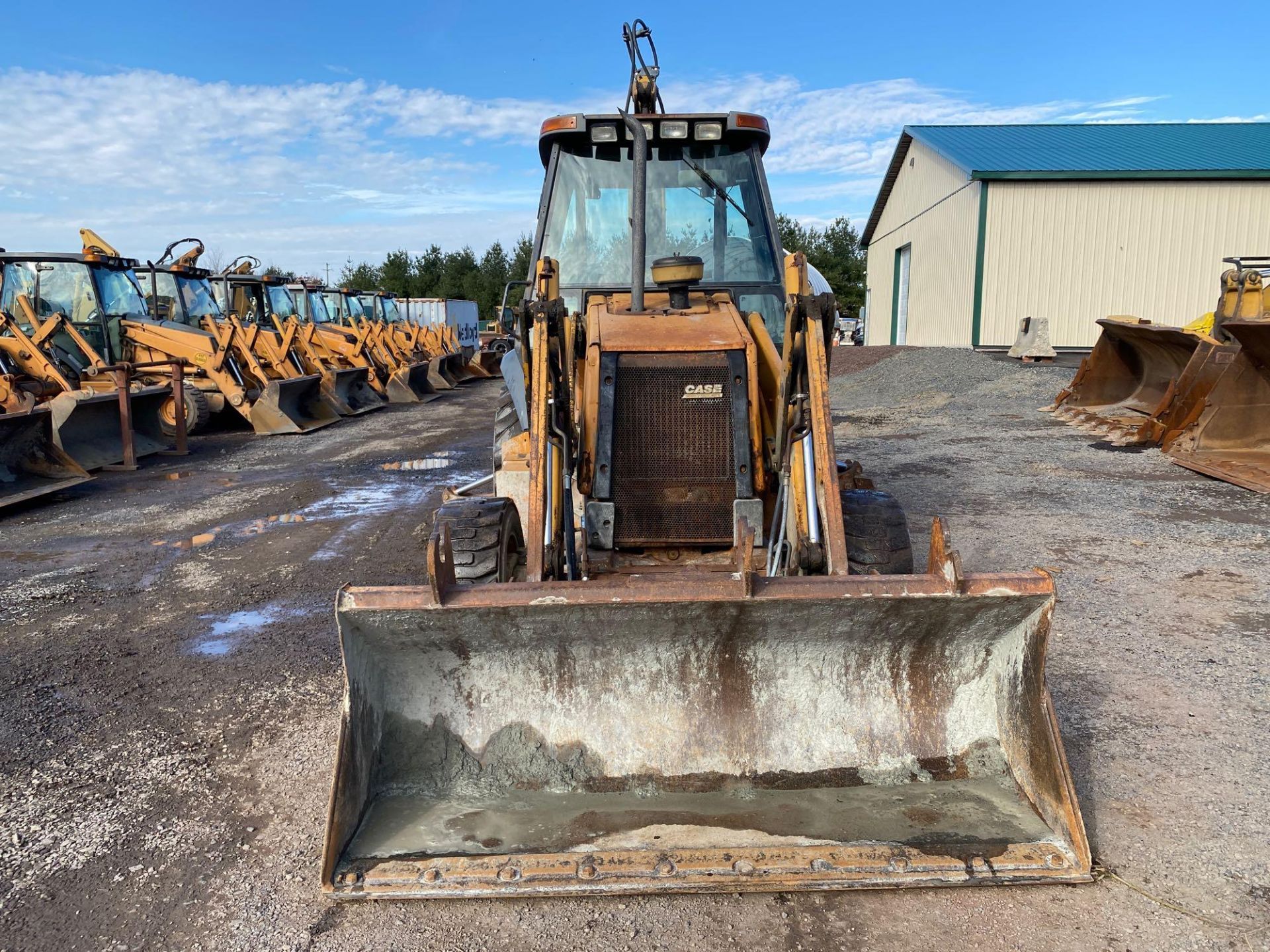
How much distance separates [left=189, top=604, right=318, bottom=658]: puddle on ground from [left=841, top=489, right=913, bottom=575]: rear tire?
300cm

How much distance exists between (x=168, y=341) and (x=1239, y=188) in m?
19.3

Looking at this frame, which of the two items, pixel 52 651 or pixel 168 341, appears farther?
pixel 168 341

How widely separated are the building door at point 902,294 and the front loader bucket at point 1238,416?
1717 centimetres

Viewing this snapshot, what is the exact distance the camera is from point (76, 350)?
12.5 metres

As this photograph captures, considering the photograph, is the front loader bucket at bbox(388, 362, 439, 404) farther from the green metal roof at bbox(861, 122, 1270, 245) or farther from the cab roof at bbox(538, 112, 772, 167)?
the cab roof at bbox(538, 112, 772, 167)

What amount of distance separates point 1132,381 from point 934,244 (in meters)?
11.1

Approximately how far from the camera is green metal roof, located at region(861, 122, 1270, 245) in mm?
18656

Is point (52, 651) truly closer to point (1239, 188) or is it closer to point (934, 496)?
point (934, 496)

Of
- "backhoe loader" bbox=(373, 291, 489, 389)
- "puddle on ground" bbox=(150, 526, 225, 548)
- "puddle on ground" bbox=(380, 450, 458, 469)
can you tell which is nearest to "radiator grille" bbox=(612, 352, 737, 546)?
"puddle on ground" bbox=(150, 526, 225, 548)

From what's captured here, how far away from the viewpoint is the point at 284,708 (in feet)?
13.1

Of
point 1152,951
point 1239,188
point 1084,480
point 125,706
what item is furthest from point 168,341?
point 1239,188

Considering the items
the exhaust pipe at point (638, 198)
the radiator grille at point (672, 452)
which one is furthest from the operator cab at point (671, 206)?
the radiator grille at point (672, 452)

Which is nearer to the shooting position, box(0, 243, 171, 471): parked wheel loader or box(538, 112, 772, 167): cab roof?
box(538, 112, 772, 167): cab roof

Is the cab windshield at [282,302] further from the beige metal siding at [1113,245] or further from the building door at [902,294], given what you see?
the building door at [902,294]
